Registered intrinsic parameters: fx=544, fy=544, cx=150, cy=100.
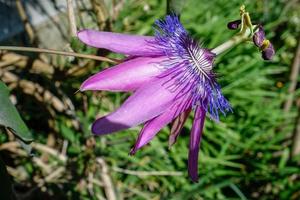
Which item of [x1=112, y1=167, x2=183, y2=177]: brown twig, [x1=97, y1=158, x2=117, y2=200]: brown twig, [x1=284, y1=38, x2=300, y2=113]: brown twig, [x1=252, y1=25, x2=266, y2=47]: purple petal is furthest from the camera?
[x1=284, y1=38, x2=300, y2=113]: brown twig

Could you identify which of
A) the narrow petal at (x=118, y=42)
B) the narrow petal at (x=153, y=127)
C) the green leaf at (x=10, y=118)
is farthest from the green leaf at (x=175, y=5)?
the green leaf at (x=10, y=118)

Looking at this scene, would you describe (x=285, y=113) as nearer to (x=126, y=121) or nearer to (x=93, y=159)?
(x=93, y=159)

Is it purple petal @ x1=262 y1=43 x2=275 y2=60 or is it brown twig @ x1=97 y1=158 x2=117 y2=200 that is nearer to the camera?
purple petal @ x1=262 y1=43 x2=275 y2=60

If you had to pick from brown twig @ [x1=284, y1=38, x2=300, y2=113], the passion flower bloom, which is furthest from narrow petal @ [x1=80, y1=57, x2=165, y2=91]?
brown twig @ [x1=284, y1=38, x2=300, y2=113]

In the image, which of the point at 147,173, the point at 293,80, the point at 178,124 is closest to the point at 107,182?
the point at 147,173

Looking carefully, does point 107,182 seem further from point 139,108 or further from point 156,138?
point 139,108

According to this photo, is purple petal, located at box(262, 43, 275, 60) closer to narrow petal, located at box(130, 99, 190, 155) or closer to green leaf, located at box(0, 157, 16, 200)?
narrow petal, located at box(130, 99, 190, 155)

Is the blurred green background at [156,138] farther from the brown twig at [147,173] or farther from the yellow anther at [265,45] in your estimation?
the yellow anther at [265,45]

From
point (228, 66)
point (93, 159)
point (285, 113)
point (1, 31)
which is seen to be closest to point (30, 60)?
point (1, 31)
